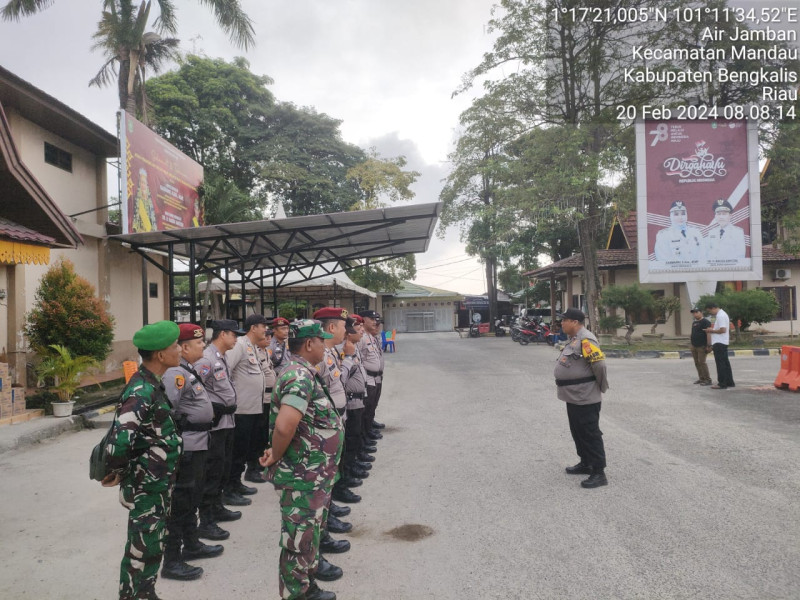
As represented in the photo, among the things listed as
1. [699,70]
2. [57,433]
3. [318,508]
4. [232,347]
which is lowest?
[57,433]

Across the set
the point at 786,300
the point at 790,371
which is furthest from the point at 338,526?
the point at 786,300

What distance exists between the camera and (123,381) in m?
12.1

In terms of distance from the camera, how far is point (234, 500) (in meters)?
4.84

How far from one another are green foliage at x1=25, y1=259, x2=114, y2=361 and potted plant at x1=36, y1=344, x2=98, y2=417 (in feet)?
1.41

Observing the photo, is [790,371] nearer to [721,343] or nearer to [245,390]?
[721,343]

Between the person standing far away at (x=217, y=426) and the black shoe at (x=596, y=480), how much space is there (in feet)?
9.91

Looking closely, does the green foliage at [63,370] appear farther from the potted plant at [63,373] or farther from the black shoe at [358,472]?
the black shoe at [358,472]

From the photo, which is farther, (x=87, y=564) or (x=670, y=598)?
(x=87, y=564)

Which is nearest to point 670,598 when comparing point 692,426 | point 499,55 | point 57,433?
point 692,426

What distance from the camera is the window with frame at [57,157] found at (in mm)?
11664

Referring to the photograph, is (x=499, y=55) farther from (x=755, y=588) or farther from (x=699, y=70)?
(x=755, y=588)

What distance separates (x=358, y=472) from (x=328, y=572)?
2.09 meters

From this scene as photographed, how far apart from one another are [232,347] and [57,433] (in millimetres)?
5265

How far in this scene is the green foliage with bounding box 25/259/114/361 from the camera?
949 cm
